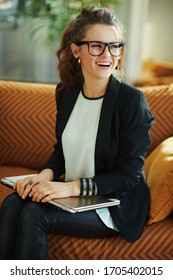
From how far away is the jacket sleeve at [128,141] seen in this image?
1621 millimetres

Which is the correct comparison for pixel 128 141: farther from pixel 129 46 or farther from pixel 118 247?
pixel 129 46

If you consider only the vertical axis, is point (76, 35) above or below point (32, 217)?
above

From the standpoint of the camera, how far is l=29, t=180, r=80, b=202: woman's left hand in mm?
1576

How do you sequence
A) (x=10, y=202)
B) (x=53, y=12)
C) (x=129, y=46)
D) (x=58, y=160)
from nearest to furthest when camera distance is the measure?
(x=10, y=202), (x=58, y=160), (x=53, y=12), (x=129, y=46)

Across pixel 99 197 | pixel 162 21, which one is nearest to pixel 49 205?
pixel 99 197

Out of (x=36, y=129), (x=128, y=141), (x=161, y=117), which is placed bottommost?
(x=36, y=129)

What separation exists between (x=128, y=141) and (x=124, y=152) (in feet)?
0.14

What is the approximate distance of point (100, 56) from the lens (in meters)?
1.63

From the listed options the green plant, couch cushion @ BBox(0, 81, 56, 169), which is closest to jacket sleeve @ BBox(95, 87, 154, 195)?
couch cushion @ BBox(0, 81, 56, 169)

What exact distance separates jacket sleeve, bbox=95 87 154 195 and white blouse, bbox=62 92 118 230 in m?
0.08

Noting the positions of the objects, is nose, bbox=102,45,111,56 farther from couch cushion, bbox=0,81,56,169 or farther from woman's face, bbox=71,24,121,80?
couch cushion, bbox=0,81,56,169

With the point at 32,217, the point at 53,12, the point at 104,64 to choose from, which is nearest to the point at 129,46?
the point at 53,12
